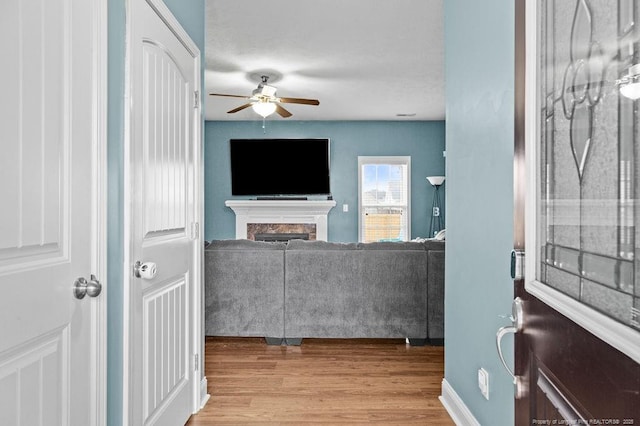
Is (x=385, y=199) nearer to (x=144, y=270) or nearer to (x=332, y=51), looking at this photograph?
(x=332, y=51)

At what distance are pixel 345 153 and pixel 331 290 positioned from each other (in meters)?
4.79

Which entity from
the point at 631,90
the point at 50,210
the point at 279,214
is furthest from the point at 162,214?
the point at 279,214

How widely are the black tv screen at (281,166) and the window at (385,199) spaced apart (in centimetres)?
77

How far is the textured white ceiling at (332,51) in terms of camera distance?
12.6 feet

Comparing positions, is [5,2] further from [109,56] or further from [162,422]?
[162,422]

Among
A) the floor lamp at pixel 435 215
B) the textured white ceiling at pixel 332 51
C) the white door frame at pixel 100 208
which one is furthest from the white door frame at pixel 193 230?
the floor lamp at pixel 435 215

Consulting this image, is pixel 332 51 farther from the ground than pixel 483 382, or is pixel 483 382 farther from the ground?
pixel 332 51

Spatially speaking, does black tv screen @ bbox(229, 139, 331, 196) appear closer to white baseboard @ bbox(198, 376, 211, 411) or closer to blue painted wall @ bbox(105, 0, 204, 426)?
white baseboard @ bbox(198, 376, 211, 411)

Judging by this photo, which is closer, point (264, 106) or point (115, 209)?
point (115, 209)

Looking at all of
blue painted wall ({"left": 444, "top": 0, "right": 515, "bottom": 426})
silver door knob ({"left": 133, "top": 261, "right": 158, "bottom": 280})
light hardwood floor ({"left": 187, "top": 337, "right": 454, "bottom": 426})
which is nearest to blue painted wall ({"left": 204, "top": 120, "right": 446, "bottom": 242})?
light hardwood floor ({"left": 187, "top": 337, "right": 454, "bottom": 426})

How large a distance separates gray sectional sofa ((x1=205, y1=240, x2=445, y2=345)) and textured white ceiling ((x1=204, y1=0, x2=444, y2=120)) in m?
1.99

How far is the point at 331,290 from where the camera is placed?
12.2ft

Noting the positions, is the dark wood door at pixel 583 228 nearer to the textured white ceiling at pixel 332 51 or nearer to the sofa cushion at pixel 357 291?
the sofa cushion at pixel 357 291

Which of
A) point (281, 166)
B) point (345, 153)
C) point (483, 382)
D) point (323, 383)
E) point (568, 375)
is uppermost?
point (345, 153)
